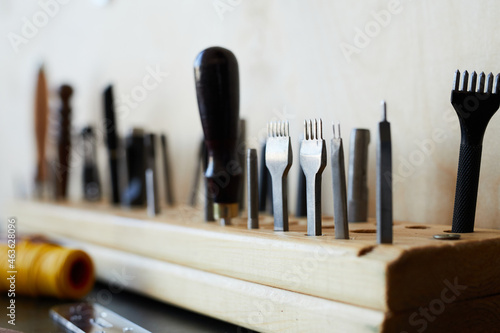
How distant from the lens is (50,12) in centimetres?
157

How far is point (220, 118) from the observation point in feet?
1.94

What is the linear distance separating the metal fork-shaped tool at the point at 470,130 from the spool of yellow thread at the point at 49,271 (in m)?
0.50

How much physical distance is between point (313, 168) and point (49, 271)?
0.43 m

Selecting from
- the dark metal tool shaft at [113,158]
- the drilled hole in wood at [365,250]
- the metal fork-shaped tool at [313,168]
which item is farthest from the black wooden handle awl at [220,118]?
the dark metal tool shaft at [113,158]

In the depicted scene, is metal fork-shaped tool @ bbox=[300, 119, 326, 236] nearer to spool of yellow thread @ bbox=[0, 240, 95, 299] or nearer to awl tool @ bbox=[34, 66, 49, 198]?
spool of yellow thread @ bbox=[0, 240, 95, 299]

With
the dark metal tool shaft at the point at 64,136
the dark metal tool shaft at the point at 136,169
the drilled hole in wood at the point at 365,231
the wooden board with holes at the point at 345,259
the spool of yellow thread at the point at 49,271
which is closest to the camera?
the wooden board with holes at the point at 345,259

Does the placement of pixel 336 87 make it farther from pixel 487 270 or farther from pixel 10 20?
pixel 10 20

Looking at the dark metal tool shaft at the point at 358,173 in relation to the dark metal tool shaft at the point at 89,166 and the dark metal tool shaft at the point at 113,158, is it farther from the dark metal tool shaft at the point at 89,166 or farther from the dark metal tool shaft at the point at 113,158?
the dark metal tool shaft at the point at 89,166

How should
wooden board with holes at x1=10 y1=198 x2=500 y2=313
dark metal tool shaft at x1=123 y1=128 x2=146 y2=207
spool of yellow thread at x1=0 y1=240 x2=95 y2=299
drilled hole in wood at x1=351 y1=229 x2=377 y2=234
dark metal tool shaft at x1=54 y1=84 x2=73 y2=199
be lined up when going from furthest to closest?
1. dark metal tool shaft at x1=54 y1=84 x2=73 y2=199
2. dark metal tool shaft at x1=123 y1=128 x2=146 y2=207
3. spool of yellow thread at x1=0 y1=240 x2=95 y2=299
4. drilled hole in wood at x1=351 y1=229 x2=377 y2=234
5. wooden board with holes at x1=10 y1=198 x2=500 y2=313

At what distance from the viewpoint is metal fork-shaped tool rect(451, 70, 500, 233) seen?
0.48m

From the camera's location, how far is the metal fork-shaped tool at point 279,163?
1.74 feet

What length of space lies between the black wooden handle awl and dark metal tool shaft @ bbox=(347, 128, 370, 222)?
5.2 inches

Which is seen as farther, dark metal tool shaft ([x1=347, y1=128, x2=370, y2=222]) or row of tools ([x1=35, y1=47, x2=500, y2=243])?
dark metal tool shaft ([x1=347, y1=128, x2=370, y2=222])

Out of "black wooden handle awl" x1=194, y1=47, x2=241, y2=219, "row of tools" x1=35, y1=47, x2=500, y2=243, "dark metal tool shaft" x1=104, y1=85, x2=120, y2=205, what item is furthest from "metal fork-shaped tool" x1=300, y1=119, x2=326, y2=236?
"dark metal tool shaft" x1=104, y1=85, x2=120, y2=205
